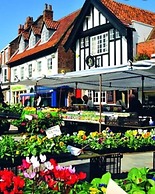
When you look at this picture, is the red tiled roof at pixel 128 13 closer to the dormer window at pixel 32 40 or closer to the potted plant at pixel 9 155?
Answer: the dormer window at pixel 32 40

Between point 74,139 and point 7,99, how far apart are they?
31.6 metres

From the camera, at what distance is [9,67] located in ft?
116

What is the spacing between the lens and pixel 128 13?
72.5 ft

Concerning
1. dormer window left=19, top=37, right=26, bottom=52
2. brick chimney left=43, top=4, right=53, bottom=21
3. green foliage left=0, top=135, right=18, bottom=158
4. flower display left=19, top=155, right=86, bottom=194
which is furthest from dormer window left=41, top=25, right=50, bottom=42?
flower display left=19, top=155, right=86, bottom=194

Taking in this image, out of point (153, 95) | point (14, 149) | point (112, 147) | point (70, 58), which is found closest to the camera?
point (14, 149)

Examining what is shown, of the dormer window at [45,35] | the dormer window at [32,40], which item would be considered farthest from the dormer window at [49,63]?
the dormer window at [32,40]

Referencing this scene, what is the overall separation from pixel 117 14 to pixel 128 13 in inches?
60.9

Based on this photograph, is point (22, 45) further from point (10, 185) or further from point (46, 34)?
point (10, 185)

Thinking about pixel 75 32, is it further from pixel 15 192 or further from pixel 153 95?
pixel 15 192

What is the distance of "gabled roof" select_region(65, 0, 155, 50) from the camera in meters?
19.5

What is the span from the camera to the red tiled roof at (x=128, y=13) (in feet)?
68.8

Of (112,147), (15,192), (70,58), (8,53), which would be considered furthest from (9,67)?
(15,192)

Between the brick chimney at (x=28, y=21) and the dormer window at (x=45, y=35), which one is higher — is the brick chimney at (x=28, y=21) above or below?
above

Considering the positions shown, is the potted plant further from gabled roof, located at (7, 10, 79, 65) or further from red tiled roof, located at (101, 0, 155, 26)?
gabled roof, located at (7, 10, 79, 65)
